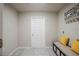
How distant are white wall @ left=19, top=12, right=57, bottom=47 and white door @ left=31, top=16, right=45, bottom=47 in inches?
7.1

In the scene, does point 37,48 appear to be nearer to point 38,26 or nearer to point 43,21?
point 38,26

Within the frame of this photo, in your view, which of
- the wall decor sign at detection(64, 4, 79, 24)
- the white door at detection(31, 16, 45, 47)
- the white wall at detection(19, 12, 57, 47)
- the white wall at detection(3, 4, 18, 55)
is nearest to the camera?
the wall decor sign at detection(64, 4, 79, 24)

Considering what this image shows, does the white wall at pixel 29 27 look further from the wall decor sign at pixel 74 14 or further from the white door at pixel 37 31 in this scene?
the wall decor sign at pixel 74 14

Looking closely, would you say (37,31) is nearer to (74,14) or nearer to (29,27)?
(29,27)

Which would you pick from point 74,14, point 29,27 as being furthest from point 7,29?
point 74,14

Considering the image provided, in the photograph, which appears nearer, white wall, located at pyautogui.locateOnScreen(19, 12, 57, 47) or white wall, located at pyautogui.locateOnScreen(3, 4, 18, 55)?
white wall, located at pyautogui.locateOnScreen(3, 4, 18, 55)

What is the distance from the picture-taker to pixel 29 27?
14.0ft

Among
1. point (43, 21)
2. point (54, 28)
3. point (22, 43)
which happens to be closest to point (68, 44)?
point (54, 28)

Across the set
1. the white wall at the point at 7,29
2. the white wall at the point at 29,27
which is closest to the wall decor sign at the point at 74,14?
the white wall at the point at 29,27


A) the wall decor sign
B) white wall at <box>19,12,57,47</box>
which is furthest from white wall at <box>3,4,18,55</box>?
the wall decor sign

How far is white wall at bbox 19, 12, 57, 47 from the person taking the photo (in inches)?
163

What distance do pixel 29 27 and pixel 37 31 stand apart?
447 millimetres

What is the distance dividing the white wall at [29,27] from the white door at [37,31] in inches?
7.1

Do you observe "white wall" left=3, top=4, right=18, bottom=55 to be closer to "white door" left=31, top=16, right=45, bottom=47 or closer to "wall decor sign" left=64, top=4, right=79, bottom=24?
"white door" left=31, top=16, right=45, bottom=47
